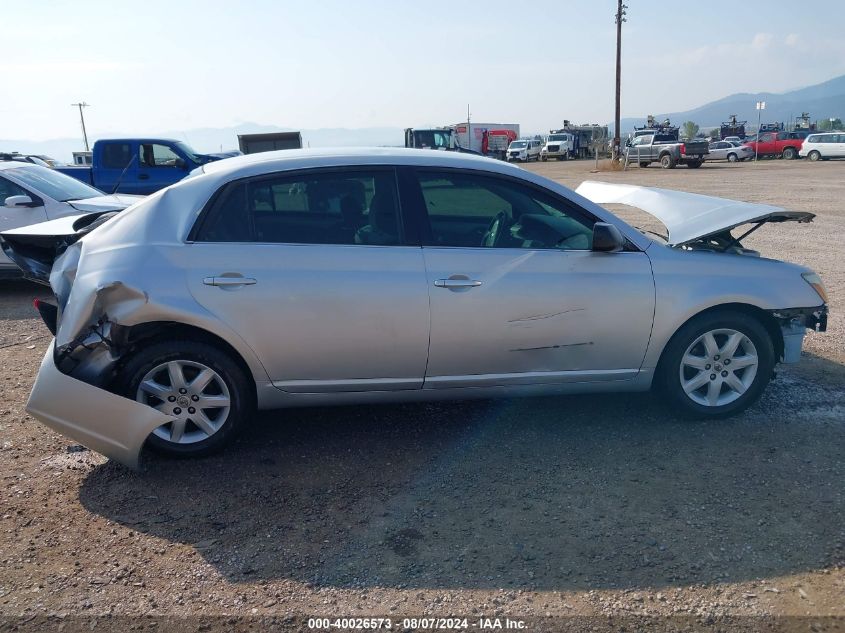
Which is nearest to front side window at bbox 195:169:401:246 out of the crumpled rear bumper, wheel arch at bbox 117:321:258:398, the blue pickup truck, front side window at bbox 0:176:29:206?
wheel arch at bbox 117:321:258:398

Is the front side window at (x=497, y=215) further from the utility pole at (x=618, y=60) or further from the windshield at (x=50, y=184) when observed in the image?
the utility pole at (x=618, y=60)

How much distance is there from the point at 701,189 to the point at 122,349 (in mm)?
23159

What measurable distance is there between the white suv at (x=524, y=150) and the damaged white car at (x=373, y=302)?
4958 cm

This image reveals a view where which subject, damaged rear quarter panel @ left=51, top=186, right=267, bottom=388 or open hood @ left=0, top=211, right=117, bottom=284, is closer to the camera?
damaged rear quarter panel @ left=51, top=186, right=267, bottom=388

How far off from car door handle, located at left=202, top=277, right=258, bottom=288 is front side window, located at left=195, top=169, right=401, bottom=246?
24 cm

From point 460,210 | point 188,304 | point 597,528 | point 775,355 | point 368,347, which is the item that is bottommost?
point 597,528

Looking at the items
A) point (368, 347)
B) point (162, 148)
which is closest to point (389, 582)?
point (368, 347)

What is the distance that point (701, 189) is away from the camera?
2361cm

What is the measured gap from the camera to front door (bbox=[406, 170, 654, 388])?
3.99 m

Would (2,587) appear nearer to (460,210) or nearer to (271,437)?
(271,437)

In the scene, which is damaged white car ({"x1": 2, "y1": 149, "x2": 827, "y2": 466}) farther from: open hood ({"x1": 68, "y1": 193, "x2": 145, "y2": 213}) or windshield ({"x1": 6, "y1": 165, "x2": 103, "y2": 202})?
windshield ({"x1": 6, "y1": 165, "x2": 103, "y2": 202})

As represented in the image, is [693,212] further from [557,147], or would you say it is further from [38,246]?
[557,147]

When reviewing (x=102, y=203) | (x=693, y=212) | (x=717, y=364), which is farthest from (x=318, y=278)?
(x=102, y=203)

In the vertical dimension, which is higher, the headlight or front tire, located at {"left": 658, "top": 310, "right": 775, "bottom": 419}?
the headlight
